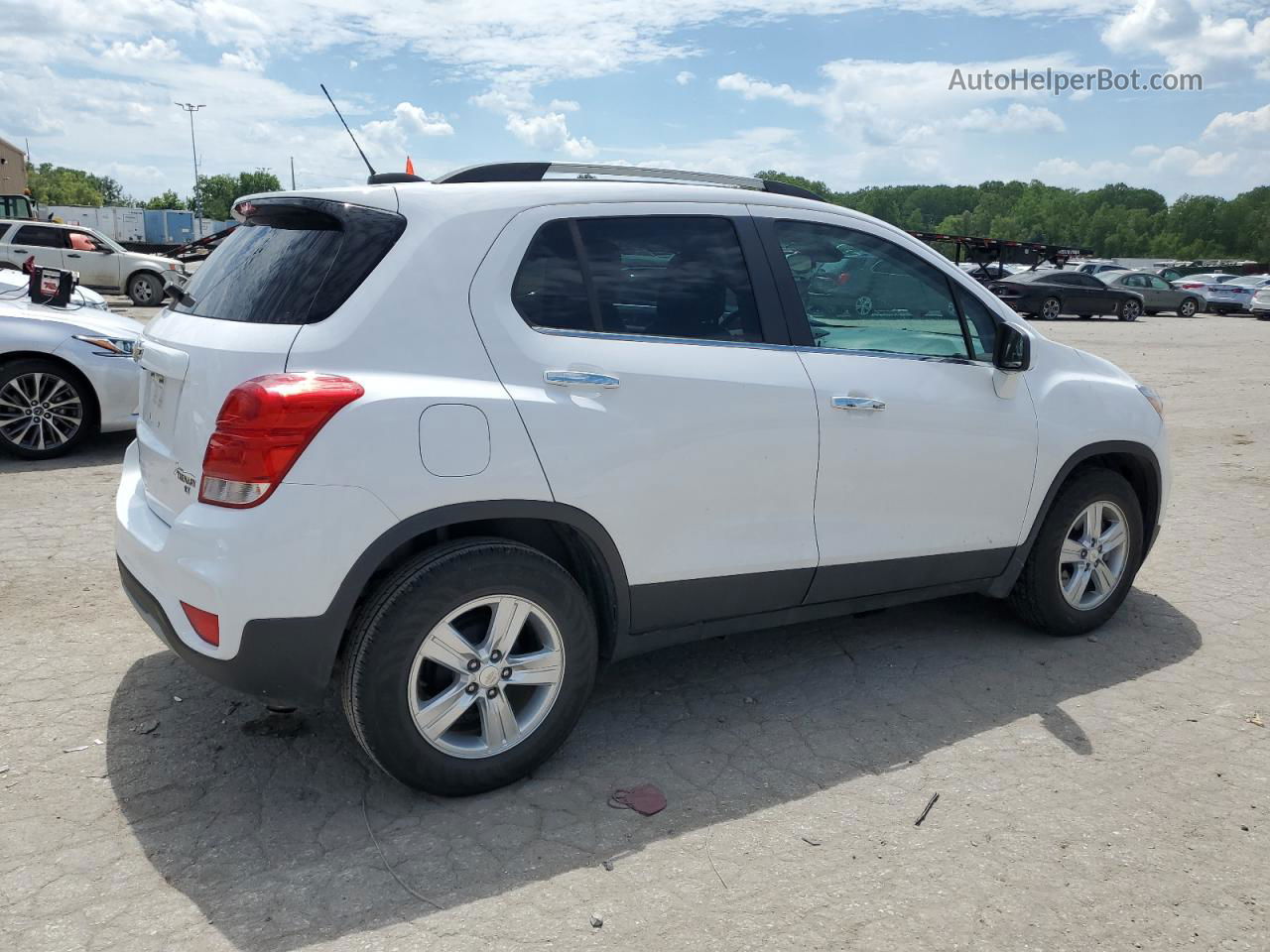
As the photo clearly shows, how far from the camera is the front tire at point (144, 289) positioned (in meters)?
22.7

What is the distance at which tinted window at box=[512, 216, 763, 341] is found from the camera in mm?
3340

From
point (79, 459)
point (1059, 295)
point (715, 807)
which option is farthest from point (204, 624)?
point (1059, 295)

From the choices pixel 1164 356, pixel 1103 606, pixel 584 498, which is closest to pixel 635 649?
pixel 584 498

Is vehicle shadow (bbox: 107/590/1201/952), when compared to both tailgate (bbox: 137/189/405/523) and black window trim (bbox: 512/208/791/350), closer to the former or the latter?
tailgate (bbox: 137/189/405/523)

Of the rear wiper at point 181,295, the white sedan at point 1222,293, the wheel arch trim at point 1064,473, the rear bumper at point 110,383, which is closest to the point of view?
the rear wiper at point 181,295

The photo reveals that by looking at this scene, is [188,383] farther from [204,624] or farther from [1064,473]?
[1064,473]

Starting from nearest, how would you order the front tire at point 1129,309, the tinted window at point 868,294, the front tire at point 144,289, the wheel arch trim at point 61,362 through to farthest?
the tinted window at point 868,294
the wheel arch trim at point 61,362
the front tire at point 144,289
the front tire at point 1129,309

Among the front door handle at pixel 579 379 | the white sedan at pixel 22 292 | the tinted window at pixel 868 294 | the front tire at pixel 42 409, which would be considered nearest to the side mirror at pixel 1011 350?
the tinted window at pixel 868 294

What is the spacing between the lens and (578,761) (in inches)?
141

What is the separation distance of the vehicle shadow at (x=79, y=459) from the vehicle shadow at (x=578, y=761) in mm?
4238

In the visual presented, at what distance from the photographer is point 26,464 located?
7793 mm

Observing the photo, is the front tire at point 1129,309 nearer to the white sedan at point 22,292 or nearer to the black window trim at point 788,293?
the white sedan at point 22,292

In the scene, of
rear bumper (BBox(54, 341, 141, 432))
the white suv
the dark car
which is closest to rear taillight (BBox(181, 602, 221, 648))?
the white suv

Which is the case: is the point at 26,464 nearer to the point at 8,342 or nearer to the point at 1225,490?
the point at 8,342
